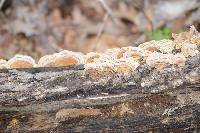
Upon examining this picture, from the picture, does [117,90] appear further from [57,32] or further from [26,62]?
[57,32]

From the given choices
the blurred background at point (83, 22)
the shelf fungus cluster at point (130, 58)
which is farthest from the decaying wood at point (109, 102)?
the blurred background at point (83, 22)

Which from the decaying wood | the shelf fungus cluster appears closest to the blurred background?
the shelf fungus cluster

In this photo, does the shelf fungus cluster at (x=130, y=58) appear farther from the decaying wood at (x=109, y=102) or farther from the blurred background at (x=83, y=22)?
the blurred background at (x=83, y=22)

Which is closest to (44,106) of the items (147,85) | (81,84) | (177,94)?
(81,84)

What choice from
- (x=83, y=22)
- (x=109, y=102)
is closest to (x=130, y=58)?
(x=109, y=102)

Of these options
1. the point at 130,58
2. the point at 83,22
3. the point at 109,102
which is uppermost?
the point at 83,22

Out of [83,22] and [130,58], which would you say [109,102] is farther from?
[83,22]
